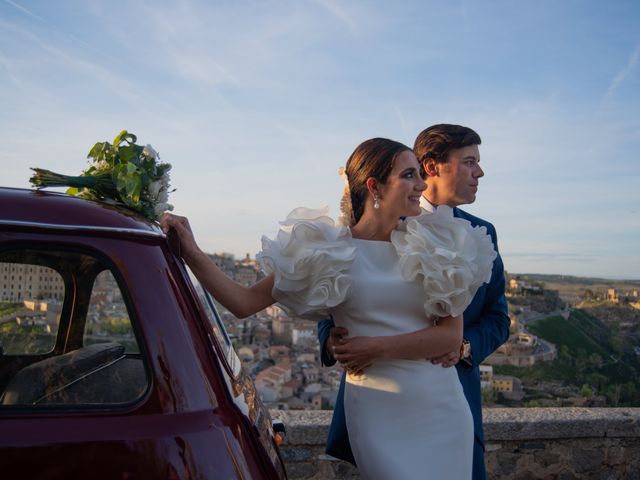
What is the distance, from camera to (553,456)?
482cm

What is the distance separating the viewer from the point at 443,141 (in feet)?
9.92

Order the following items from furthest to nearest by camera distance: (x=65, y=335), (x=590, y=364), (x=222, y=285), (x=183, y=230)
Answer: (x=590, y=364), (x=222, y=285), (x=183, y=230), (x=65, y=335)

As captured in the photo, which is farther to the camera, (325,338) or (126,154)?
(325,338)

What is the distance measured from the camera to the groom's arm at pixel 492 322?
2.72 m

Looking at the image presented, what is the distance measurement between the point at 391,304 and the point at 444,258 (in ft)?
0.92

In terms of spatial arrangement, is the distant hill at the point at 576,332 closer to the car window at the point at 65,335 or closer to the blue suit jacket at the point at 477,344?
the blue suit jacket at the point at 477,344

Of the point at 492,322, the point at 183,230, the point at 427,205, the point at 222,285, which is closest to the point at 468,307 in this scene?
the point at 492,322

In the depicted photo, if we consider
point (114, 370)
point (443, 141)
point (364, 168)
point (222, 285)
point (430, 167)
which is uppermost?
point (443, 141)

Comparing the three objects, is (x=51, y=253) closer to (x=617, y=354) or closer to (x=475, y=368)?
(x=475, y=368)

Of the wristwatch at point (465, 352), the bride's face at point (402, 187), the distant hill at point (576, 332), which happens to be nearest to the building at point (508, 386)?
the distant hill at point (576, 332)

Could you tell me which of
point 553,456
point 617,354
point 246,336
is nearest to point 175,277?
point 553,456

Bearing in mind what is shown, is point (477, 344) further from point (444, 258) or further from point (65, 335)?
point (65, 335)

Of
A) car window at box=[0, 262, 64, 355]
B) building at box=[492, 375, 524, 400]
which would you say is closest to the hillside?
building at box=[492, 375, 524, 400]

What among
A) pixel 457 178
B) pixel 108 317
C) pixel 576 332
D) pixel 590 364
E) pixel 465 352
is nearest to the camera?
pixel 108 317
